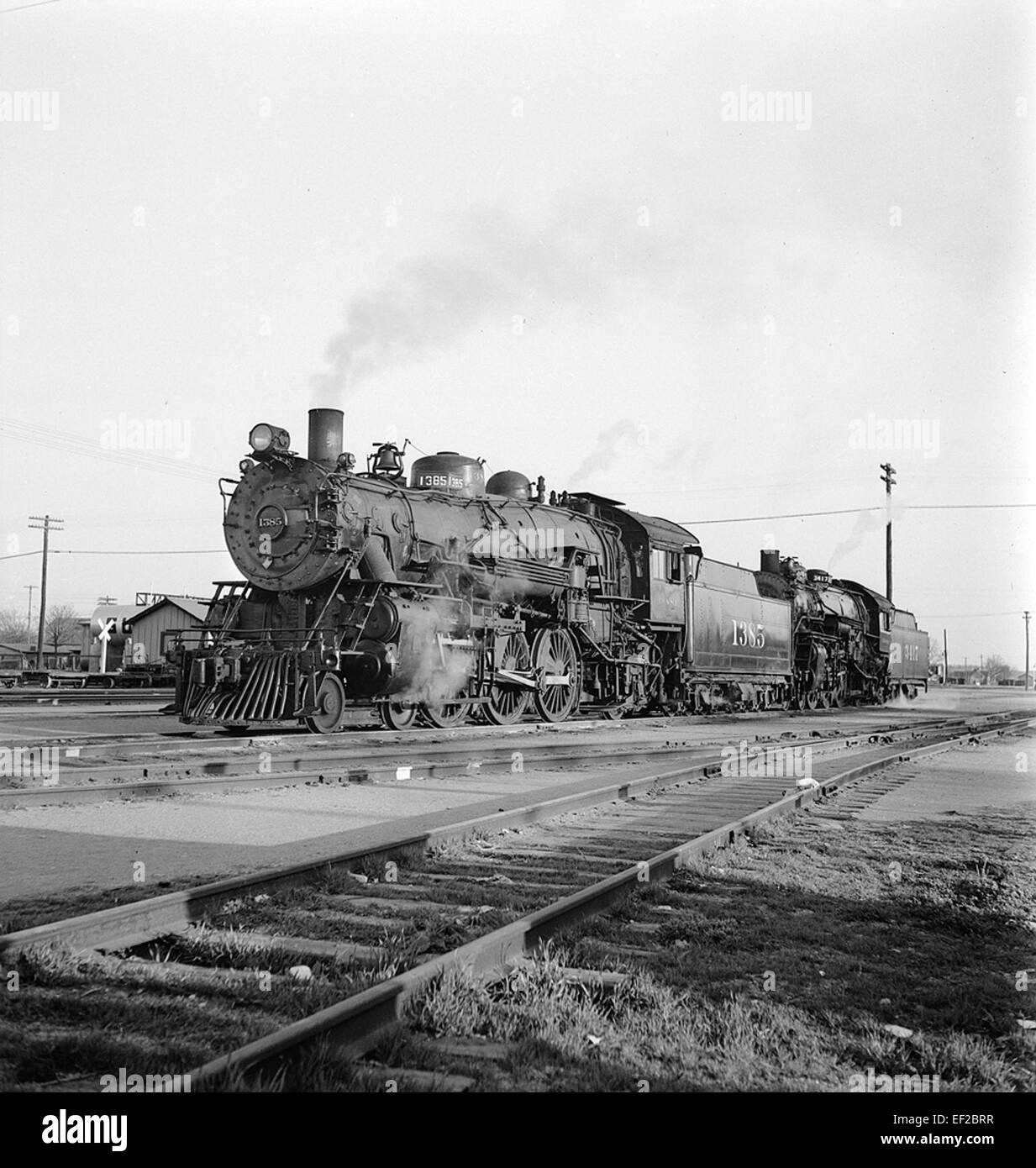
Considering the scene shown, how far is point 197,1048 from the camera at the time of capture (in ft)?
10.3

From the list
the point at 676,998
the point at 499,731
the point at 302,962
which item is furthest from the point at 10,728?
the point at 676,998

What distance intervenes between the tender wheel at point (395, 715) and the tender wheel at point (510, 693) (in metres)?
1.49

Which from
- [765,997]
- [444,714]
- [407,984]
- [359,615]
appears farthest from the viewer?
[444,714]

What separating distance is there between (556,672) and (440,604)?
3.95m

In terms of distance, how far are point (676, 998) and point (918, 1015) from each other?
90 cm

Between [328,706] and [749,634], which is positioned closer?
[328,706]

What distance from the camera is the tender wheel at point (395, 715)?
15711 mm

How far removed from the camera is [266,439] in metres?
15.2

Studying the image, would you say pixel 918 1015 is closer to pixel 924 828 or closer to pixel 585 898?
pixel 585 898

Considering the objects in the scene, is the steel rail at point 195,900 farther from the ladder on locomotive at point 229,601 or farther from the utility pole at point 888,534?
the utility pole at point 888,534

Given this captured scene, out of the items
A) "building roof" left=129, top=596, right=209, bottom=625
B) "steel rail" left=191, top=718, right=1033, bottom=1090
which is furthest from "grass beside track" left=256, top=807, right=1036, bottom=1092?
"building roof" left=129, top=596, right=209, bottom=625

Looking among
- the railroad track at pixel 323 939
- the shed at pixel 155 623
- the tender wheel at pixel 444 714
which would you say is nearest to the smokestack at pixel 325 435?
the tender wheel at pixel 444 714

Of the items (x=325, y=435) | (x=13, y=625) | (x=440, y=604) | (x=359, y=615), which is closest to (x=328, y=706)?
(x=359, y=615)

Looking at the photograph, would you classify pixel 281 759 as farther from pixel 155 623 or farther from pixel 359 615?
pixel 155 623
